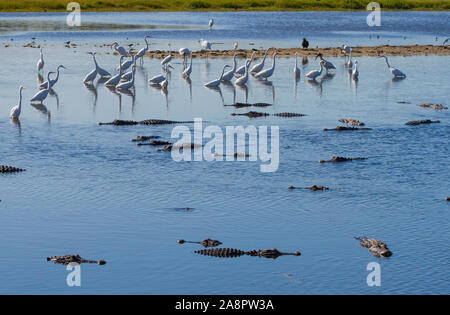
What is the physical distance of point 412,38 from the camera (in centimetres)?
6191

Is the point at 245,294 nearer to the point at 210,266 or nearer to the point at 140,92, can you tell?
the point at 210,266

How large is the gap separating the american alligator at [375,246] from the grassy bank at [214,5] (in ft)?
256

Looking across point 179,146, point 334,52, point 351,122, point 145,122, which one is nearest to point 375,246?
point 179,146

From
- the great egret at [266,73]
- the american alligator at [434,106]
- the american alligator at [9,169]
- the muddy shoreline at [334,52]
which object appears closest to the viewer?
the american alligator at [9,169]

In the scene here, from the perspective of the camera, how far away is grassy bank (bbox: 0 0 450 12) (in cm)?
8950

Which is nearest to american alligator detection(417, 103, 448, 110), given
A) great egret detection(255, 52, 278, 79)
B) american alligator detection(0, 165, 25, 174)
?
great egret detection(255, 52, 278, 79)

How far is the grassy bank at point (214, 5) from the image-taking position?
89500 millimetres

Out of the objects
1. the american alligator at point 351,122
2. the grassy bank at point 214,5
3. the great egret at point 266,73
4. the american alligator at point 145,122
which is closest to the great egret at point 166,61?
the great egret at point 266,73

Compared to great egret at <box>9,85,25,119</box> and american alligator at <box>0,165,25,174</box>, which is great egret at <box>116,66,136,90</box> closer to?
great egret at <box>9,85,25,119</box>

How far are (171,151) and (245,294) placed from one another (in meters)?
10.3

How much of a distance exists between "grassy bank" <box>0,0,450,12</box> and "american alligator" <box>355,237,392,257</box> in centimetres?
7796

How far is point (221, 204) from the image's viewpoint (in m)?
17.9

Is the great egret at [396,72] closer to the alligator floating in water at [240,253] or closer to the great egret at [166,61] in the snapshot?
the great egret at [166,61]

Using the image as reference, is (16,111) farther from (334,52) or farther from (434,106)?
(334,52)
